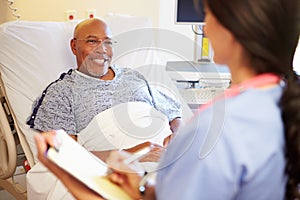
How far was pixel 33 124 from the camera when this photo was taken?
1.85 meters

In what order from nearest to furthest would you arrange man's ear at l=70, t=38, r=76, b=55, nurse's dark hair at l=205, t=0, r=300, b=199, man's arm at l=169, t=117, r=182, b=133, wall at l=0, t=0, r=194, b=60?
1. nurse's dark hair at l=205, t=0, r=300, b=199
2. man's arm at l=169, t=117, r=182, b=133
3. man's ear at l=70, t=38, r=76, b=55
4. wall at l=0, t=0, r=194, b=60

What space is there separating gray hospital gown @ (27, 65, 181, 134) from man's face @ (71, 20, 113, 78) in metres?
0.06

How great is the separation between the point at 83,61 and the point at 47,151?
124 cm

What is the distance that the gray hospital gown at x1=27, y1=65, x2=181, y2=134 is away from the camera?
1.85m

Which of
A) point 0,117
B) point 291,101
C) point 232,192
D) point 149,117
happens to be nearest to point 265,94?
point 291,101

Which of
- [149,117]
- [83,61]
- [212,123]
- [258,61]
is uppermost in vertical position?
[258,61]

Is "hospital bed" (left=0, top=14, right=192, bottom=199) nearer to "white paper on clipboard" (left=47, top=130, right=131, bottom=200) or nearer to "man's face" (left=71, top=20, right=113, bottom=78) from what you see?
"man's face" (left=71, top=20, right=113, bottom=78)

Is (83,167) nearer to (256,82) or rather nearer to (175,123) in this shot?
(256,82)

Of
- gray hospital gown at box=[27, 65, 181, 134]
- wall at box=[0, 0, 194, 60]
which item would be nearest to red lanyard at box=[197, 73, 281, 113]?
gray hospital gown at box=[27, 65, 181, 134]

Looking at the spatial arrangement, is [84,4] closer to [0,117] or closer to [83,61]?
[83,61]

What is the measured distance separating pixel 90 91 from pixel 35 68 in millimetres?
370

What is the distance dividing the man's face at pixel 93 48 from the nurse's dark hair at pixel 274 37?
4.52 ft

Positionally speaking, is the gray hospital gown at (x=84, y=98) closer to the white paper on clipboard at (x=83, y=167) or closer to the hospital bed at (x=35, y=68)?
the hospital bed at (x=35, y=68)

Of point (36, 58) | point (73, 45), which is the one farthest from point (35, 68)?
point (73, 45)
